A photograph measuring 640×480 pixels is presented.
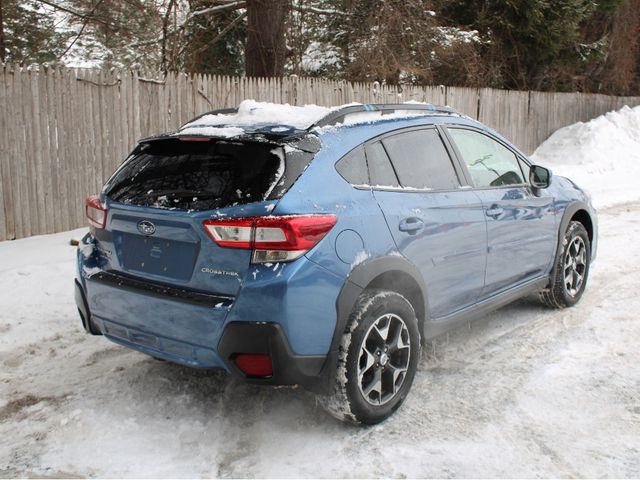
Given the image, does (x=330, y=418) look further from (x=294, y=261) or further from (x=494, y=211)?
(x=494, y=211)

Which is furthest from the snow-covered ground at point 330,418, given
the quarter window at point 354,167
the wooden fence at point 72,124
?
the wooden fence at point 72,124

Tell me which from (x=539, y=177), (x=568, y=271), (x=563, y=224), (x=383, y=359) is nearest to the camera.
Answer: (x=383, y=359)

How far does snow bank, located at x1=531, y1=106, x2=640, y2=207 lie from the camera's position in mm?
14305

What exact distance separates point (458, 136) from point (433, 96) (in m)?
10.7

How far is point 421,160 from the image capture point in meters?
3.97

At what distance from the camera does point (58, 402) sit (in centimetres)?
373

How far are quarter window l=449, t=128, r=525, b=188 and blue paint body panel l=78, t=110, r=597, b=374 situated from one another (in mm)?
234

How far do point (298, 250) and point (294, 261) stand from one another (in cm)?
6

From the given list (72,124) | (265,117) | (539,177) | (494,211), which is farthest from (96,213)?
(72,124)

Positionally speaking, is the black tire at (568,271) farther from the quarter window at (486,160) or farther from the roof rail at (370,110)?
the roof rail at (370,110)

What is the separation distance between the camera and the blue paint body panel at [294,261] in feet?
9.91

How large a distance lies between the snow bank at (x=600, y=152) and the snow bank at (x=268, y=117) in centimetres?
1055

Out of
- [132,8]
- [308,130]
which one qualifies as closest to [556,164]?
[132,8]

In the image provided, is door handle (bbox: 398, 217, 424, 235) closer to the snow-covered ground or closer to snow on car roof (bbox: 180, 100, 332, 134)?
snow on car roof (bbox: 180, 100, 332, 134)
